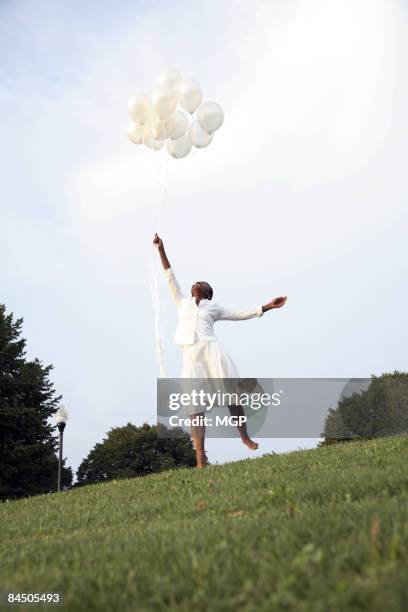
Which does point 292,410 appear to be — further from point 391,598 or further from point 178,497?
point 391,598

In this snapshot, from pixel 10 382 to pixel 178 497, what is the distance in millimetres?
25784

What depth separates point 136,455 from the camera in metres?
47.8

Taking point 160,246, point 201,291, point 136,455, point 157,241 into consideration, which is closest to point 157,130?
point 157,241

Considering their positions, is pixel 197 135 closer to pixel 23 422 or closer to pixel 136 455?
pixel 23 422

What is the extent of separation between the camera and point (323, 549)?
11.9 feet

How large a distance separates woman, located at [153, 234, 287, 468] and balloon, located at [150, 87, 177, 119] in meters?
2.51

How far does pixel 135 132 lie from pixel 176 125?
933 mm

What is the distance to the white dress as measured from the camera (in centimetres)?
1128

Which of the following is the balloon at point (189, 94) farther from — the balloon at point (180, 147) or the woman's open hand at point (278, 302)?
the woman's open hand at point (278, 302)

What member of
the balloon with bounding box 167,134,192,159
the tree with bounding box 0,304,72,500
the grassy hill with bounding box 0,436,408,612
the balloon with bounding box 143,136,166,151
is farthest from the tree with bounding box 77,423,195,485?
the grassy hill with bounding box 0,436,408,612

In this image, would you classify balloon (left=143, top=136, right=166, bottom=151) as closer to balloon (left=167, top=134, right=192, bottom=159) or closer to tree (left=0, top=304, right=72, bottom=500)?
balloon (left=167, top=134, right=192, bottom=159)

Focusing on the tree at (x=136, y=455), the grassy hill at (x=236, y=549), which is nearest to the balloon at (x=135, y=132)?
the grassy hill at (x=236, y=549)

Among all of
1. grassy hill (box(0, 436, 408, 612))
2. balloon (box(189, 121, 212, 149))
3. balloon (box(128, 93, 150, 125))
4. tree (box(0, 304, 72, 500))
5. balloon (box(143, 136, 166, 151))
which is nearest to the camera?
grassy hill (box(0, 436, 408, 612))

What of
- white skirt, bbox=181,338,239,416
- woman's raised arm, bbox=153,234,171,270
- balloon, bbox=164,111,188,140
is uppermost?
balloon, bbox=164,111,188,140
